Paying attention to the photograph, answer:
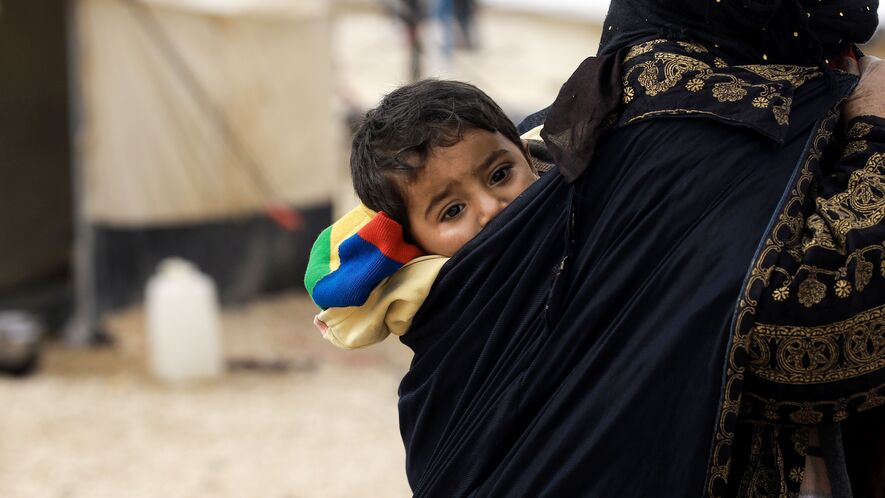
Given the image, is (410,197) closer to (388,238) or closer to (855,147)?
(388,238)

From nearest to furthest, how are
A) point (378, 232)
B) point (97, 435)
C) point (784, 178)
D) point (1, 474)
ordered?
1. point (784, 178)
2. point (378, 232)
3. point (1, 474)
4. point (97, 435)

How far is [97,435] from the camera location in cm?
573

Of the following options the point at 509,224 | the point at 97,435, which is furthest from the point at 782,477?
the point at 97,435

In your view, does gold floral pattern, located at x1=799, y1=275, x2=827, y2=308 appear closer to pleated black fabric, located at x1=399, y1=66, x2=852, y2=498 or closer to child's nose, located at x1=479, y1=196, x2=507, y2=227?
pleated black fabric, located at x1=399, y1=66, x2=852, y2=498

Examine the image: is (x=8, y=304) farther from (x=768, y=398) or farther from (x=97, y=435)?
(x=768, y=398)

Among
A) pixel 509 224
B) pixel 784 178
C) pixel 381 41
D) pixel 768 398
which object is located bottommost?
pixel 381 41

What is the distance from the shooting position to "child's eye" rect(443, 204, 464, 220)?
172 cm

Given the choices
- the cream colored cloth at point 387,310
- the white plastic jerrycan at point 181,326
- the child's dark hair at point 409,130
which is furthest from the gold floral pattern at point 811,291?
the white plastic jerrycan at point 181,326

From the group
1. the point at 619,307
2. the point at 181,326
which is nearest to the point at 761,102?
the point at 619,307

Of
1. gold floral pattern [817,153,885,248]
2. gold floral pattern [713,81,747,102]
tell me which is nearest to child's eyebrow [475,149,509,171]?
gold floral pattern [713,81,747,102]

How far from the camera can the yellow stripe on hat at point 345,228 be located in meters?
A: 1.69

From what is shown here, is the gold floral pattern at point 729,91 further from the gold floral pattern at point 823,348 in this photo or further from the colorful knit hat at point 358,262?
the colorful knit hat at point 358,262

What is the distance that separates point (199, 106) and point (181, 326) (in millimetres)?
1768

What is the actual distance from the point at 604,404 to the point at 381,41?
1823 centimetres
